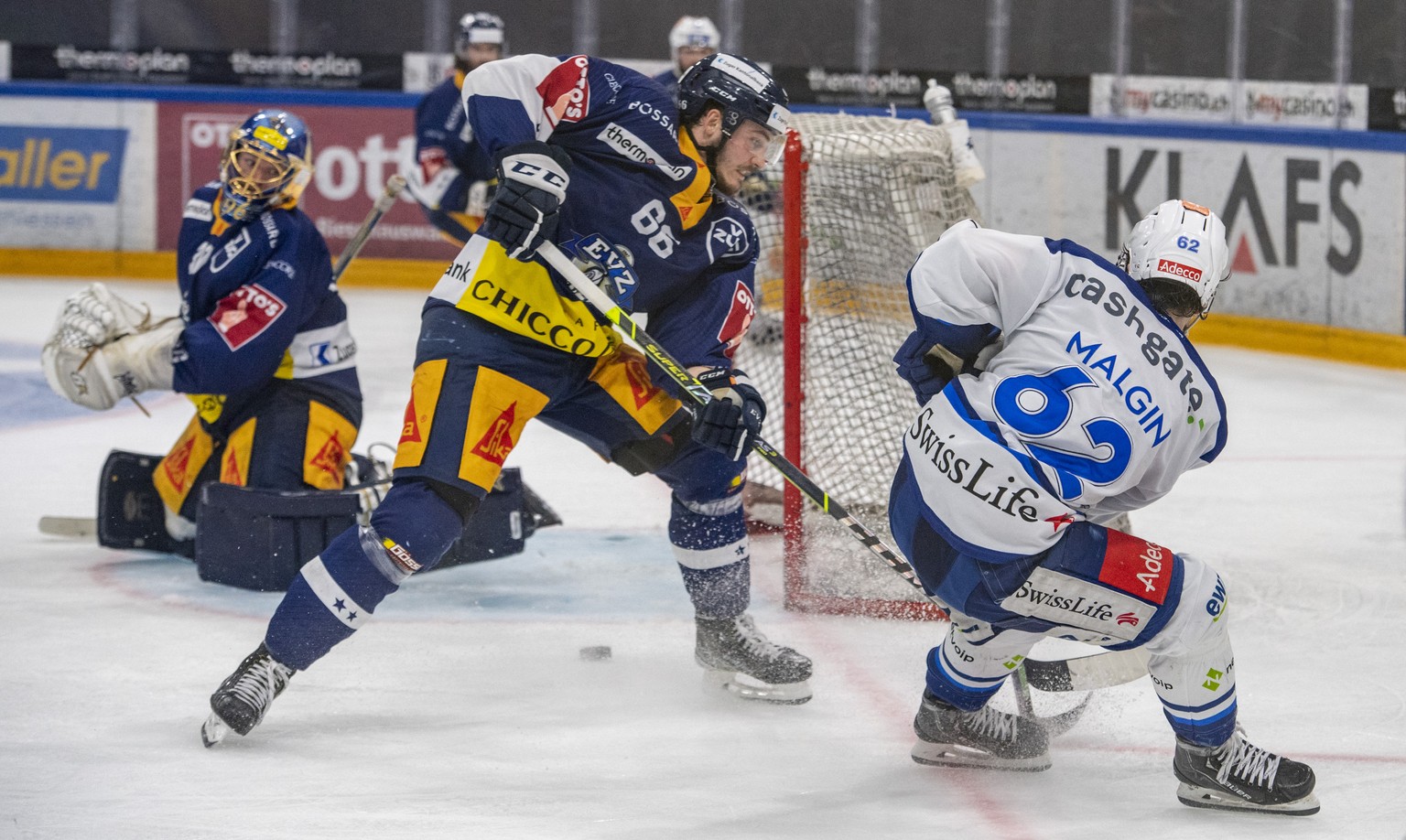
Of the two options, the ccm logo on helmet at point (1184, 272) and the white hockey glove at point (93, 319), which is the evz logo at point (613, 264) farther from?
the white hockey glove at point (93, 319)

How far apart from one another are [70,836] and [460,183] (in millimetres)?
4418

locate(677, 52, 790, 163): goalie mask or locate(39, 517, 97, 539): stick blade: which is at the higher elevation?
locate(677, 52, 790, 163): goalie mask

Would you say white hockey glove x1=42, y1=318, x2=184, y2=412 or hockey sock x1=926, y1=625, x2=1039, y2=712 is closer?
hockey sock x1=926, y1=625, x2=1039, y2=712

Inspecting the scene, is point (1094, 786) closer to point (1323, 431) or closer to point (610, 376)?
point (610, 376)

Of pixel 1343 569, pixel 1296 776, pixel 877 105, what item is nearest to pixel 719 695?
pixel 1296 776

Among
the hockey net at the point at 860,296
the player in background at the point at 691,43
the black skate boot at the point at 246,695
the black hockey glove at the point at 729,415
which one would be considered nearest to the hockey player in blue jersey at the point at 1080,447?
the black hockey glove at the point at 729,415

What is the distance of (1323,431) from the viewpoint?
6094 millimetres

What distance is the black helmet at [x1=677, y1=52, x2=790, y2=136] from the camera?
3244mm

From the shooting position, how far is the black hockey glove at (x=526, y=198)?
3061 millimetres

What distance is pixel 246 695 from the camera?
3.06 metres

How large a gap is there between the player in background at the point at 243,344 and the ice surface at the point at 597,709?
301 mm

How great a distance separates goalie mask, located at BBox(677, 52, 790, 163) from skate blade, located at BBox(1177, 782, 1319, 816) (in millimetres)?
1331

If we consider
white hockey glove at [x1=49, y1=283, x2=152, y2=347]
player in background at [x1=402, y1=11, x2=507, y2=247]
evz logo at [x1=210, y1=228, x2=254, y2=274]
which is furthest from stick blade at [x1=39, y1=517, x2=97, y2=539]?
player in background at [x1=402, y1=11, x2=507, y2=247]

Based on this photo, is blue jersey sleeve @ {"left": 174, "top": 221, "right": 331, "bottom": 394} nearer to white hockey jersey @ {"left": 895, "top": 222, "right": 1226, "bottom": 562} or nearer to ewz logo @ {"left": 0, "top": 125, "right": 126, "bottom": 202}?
white hockey jersey @ {"left": 895, "top": 222, "right": 1226, "bottom": 562}
